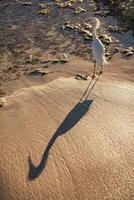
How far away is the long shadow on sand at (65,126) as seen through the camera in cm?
780

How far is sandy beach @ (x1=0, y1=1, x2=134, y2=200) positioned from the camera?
743 cm

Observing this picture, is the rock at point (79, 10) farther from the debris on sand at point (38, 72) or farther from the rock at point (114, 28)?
the debris on sand at point (38, 72)

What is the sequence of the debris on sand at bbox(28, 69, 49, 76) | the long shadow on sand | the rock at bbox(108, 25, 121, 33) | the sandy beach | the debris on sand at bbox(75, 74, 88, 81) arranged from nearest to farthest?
the sandy beach → the long shadow on sand → the debris on sand at bbox(75, 74, 88, 81) → the debris on sand at bbox(28, 69, 49, 76) → the rock at bbox(108, 25, 121, 33)

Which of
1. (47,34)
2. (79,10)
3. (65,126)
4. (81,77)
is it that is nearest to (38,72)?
(81,77)

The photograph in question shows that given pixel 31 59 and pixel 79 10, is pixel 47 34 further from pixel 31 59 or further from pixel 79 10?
pixel 79 10

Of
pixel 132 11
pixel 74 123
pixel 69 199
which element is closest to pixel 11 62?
pixel 74 123

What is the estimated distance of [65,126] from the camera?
8938mm

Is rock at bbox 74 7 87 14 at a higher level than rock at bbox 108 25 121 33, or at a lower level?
higher

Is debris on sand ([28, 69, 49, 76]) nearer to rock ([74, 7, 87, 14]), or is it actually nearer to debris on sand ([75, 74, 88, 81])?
debris on sand ([75, 74, 88, 81])

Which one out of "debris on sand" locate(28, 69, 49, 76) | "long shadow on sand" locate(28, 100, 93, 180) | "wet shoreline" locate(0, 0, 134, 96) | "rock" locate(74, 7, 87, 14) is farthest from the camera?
"rock" locate(74, 7, 87, 14)

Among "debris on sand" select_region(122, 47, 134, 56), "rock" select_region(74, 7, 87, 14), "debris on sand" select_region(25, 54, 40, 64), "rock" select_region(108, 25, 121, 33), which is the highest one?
"rock" select_region(74, 7, 87, 14)

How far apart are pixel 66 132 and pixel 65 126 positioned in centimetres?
24

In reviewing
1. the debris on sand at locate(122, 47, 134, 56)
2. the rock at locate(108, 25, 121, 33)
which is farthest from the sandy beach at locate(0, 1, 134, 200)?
the rock at locate(108, 25, 121, 33)

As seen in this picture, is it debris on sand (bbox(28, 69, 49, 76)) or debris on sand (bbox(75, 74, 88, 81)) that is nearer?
debris on sand (bbox(75, 74, 88, 81))
